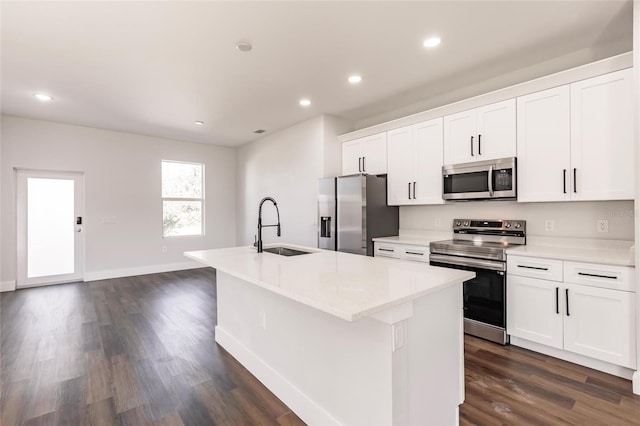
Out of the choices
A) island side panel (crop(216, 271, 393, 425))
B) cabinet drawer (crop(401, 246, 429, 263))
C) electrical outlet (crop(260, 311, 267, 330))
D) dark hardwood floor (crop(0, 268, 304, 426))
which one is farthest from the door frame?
cabinet drawer (crop(401, 246, 429, 263))

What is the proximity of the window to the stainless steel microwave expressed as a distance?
17.3ft

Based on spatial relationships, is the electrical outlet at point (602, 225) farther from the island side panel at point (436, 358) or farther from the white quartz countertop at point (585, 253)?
the island side panel at point (436, 358)

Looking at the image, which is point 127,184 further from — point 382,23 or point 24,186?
point 382,23

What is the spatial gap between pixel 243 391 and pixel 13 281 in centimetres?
511

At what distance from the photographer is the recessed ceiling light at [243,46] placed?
269 cm

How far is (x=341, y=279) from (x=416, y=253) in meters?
2.07

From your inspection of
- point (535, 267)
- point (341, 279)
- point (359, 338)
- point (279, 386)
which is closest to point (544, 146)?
point (535, 267)

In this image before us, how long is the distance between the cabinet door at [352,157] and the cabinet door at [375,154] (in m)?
0.09

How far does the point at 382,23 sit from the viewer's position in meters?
2.42

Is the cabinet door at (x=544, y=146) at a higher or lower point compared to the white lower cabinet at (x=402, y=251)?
higher

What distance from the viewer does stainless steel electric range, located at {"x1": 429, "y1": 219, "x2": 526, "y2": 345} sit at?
2797 mm

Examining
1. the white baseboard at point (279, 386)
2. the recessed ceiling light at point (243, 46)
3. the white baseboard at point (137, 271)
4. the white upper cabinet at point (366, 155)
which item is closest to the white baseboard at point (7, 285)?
the white baseboard at point (137, 271)

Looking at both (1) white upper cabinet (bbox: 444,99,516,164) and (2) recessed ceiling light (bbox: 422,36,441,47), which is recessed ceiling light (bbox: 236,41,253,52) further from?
(1) white upper cabinet (bbox: 444,99,516,164)

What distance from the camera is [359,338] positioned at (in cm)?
152
